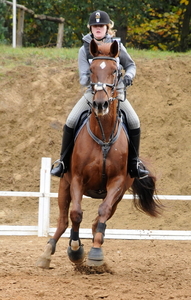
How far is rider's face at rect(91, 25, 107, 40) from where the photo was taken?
7.41m

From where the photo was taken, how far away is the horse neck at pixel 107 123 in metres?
7.04

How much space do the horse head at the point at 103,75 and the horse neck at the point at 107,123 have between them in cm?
32

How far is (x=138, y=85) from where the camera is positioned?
16.7 m

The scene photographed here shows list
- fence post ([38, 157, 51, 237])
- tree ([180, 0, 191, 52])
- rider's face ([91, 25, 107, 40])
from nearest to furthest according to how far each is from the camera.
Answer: rider's face ([91, 25, 107, 40]) < fence post ([38, 157, 51, 237]) < tree ([180, 0, 191, 52])

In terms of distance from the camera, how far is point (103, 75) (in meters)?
6.61

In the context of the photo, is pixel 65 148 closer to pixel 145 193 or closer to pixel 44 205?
pixel 145 193

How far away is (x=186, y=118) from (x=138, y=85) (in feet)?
5.82

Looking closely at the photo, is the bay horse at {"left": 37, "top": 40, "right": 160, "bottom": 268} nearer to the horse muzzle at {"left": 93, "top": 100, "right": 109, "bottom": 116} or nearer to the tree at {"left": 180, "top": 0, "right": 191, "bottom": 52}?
the horse muzzle at {"left": 93, "top": 100, "right": 109, "bottom": 116}

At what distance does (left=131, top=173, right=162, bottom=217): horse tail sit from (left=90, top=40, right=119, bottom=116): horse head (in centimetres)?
276

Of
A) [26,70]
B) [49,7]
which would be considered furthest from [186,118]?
[49,7]

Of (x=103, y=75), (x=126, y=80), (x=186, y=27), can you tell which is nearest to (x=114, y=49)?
(x=103, y=75)

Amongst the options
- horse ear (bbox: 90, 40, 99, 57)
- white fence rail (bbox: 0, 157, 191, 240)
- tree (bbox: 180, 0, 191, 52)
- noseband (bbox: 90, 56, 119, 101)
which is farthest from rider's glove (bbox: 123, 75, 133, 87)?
tree (bbox: 180, 0, 191, 52)

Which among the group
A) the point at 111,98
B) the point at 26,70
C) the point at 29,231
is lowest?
the point at 29,231

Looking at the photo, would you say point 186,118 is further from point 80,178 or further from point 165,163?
point 80,178
